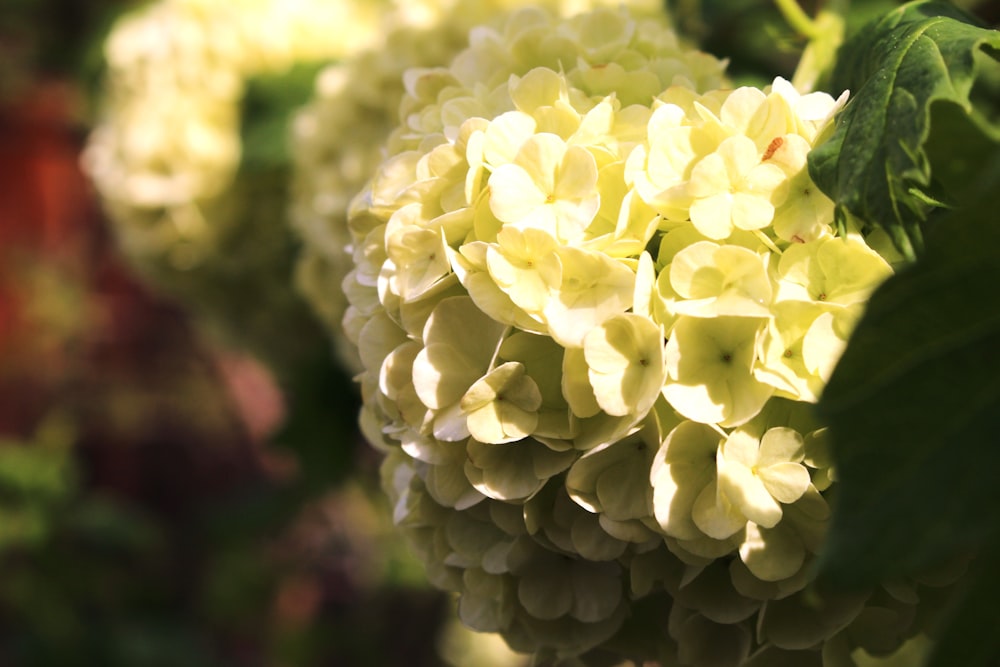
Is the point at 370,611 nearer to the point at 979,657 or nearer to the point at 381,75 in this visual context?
the point at 381,75

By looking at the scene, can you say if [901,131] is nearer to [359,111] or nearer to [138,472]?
[359,111]

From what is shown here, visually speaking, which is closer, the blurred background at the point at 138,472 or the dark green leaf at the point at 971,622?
the dark green leaf at the point at 971,622

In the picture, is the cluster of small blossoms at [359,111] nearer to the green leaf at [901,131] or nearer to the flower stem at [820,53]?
the flower stem at [820,53]

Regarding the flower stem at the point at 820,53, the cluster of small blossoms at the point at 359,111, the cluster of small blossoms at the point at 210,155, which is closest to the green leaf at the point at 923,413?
the flower stem at the point at 820,53

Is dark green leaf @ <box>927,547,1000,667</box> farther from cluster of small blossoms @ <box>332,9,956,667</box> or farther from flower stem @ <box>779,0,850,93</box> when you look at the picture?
flower stem @ <box>779,0,850,93</box>

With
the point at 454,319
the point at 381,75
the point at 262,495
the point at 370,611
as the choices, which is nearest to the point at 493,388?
the point at 454,319

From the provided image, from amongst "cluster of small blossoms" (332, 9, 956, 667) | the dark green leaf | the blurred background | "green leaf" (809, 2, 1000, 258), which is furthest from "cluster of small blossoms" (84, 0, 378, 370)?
the dark green leaf

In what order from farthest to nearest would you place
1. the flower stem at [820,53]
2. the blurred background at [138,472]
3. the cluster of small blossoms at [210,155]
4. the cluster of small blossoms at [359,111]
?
the blurred background at [138,472]
the cluster of small blossoms at [210,155]
the cluster of small blossoms at [359,111]
the flower stem at [820,53]
